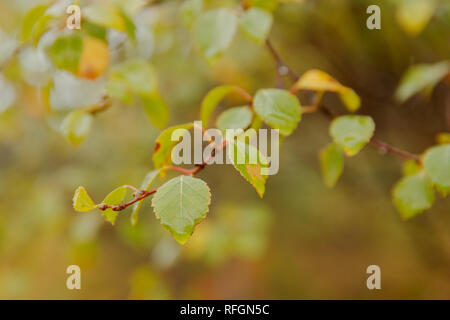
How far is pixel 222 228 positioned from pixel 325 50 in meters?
0.79

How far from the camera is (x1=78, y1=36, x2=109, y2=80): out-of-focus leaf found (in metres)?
0.77

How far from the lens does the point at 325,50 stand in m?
1.42

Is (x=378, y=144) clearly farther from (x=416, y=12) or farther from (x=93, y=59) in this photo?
(x=93, y=59)

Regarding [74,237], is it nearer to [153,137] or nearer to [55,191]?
[55,191]

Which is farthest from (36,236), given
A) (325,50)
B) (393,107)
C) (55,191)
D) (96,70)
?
(393,107)

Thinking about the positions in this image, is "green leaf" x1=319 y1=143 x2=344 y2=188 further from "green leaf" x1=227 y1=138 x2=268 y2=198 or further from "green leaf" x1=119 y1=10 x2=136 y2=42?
"green leaf" x1=119 y1=10 x2=136 y2=42

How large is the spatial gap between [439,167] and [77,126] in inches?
23.6

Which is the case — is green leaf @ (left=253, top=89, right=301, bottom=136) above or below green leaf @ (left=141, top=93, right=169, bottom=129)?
below

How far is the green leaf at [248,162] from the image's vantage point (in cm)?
46

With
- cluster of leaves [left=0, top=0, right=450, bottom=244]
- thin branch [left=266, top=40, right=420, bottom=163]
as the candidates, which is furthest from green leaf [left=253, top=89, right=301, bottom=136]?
thin branch [left=266, top=40, right=420, bottom=163]

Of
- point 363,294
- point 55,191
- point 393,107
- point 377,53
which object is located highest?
point 377,53

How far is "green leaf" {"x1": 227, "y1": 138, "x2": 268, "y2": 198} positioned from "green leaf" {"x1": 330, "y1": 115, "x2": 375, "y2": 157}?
0.16 m

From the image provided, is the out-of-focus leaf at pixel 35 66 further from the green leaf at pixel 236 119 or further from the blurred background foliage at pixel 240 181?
the green leaf at pixel 236 119

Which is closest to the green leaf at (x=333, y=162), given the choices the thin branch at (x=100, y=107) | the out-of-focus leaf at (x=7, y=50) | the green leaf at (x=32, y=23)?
the thin branch at (x=100, y=107)
